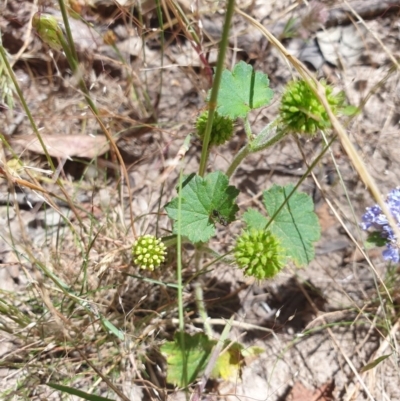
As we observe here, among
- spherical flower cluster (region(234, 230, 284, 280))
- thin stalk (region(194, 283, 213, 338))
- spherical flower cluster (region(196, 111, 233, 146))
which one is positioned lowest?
thin stalk (region(194, 283, 213, 338))

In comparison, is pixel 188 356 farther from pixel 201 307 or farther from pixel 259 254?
pixel 259 254

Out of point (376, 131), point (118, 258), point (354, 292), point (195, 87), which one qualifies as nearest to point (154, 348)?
point (118, 258)

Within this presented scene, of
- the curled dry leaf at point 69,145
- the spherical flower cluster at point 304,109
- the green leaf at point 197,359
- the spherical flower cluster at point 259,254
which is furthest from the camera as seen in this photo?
the curled dry leaf at point 69,145

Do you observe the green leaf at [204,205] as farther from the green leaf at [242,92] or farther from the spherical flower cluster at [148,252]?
the green leaf at [242,92]

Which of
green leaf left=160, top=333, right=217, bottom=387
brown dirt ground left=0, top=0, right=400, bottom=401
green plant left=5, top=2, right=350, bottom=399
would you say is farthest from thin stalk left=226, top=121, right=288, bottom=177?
green leaf left=160, top=333, right=217, bottom=387

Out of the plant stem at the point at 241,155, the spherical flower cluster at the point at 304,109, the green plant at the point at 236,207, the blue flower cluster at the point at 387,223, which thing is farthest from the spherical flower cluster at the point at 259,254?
the blue flower cluster at the point at 387,223

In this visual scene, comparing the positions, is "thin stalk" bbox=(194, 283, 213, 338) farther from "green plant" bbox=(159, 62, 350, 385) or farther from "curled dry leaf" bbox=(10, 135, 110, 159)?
"curled dry leaf" bbox=(10, 135, 110, 159)
